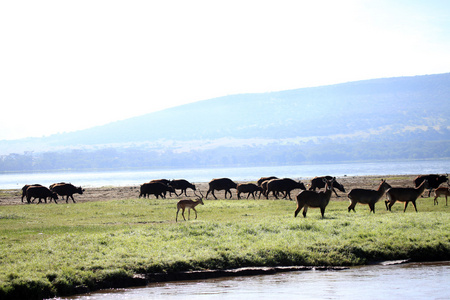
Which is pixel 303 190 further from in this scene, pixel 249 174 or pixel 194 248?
pixel 249 174

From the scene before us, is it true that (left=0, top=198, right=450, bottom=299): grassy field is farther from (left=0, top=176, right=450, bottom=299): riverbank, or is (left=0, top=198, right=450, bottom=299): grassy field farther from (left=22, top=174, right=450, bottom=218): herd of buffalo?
(left=22, top=174, right=450, bottom=218): herd of buffalo

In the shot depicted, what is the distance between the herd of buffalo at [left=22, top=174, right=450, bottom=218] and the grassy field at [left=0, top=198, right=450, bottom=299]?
1060 millimetres

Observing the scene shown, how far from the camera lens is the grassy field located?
12539mm

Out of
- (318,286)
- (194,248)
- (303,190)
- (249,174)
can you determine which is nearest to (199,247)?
(194,248)

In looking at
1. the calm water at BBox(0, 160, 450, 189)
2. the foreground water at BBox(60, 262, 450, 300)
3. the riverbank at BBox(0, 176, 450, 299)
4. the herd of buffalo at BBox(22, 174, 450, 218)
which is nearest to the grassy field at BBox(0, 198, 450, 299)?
the riverbank at BBox(0, 176, 450, 299)

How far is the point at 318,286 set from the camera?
39.6ft

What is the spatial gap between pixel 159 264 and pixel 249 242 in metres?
3.18

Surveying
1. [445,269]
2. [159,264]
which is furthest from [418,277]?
[159,264]

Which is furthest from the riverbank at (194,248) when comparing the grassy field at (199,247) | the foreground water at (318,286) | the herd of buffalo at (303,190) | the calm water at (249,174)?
the calm water at (249,174)

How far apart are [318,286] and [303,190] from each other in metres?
16.2

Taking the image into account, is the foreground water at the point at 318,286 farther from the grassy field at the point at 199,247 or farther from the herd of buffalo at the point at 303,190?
the herd of buffalo at the point at 303,190

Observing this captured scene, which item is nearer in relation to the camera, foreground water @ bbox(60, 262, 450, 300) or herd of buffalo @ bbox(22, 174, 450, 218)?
foreground water @ bbox(60, 262, 450, 300)

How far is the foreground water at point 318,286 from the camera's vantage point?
37.4ft

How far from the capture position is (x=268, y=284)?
12469mm
